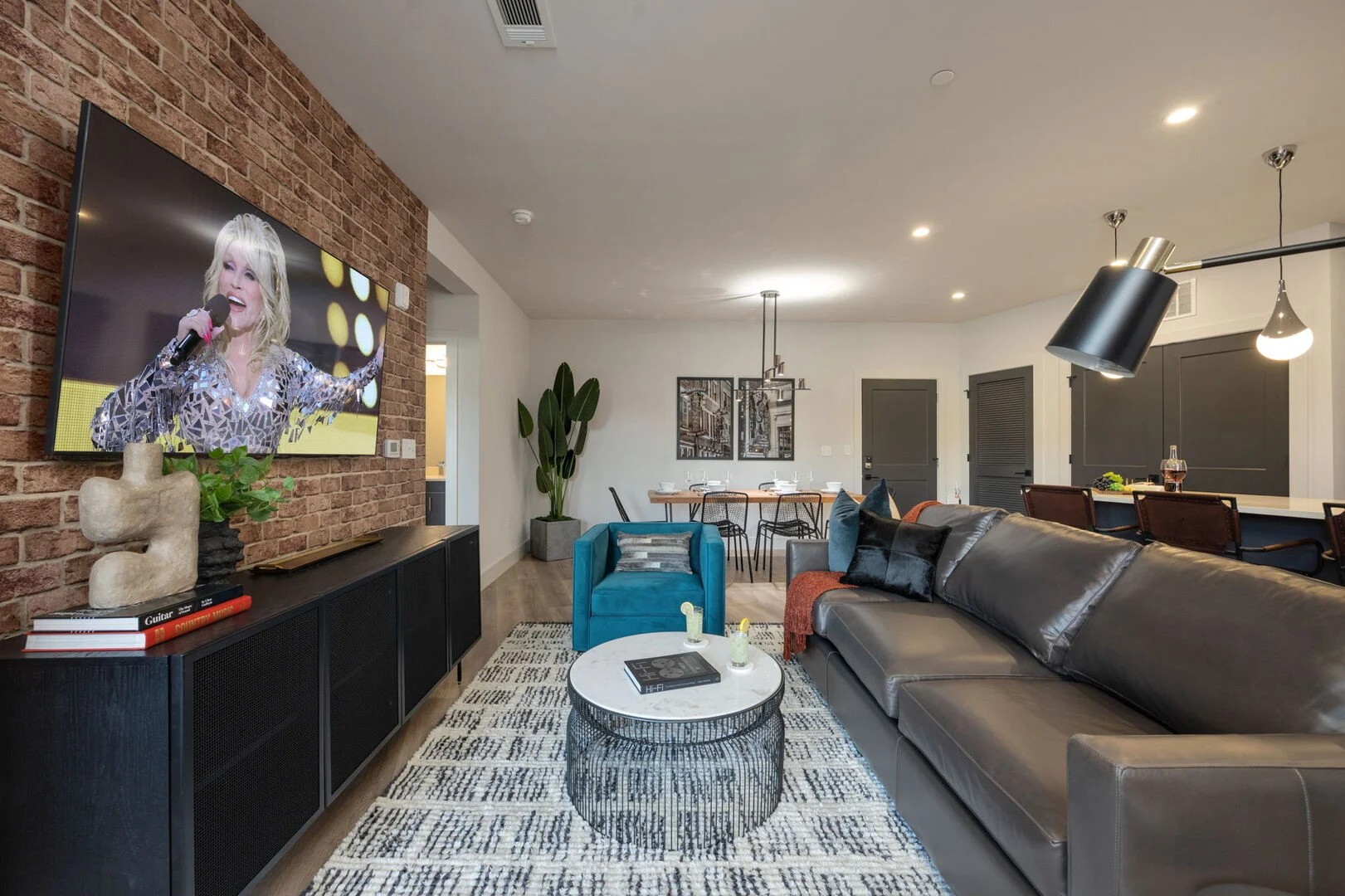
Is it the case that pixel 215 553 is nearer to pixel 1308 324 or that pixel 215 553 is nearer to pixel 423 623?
pixel 423 623

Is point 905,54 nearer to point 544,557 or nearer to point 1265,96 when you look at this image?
point 1265,96

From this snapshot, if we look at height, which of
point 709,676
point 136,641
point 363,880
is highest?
point 136,641

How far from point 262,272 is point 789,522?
15.2ft

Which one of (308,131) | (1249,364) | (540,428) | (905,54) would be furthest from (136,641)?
(1249,364)

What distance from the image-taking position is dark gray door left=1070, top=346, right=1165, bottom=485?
4.93 meters

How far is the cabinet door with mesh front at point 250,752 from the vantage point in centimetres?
120

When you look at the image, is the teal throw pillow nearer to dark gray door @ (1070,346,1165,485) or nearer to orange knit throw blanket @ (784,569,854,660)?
orange knit throw blanket @ (784,569,854,660)

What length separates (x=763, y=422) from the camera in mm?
6742

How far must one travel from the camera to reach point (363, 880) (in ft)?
5.09

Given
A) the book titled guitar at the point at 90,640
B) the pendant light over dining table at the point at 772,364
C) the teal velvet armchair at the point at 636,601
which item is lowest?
the teal velvet armchair at the point at 636,601

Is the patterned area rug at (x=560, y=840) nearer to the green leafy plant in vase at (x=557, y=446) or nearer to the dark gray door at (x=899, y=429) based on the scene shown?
the green leafy plant in vase at (x=557, y=446)

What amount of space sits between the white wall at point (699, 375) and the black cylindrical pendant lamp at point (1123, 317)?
5.69 meters

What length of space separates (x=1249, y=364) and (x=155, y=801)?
6537 mm

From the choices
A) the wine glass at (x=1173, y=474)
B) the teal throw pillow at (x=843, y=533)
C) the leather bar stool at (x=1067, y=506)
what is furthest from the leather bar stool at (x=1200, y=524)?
the teal throw pillow at (x=843, y=533)
